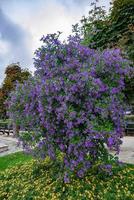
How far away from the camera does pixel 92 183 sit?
29.5 ft

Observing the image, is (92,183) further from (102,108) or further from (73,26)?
(73,26)

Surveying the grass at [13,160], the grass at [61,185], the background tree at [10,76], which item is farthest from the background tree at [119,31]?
the background tree at [10,76]

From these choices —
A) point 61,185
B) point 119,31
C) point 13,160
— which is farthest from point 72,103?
point 119,31

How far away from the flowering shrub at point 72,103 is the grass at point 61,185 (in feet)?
1.15

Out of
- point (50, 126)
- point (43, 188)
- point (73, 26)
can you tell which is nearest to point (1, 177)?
point (43, 188)

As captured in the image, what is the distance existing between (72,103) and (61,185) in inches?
78.8

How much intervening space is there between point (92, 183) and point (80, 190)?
448 mm

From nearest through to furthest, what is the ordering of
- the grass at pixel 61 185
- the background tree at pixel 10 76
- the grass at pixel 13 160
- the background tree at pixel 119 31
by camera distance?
the grass at pixel 61 185 → the grass at pixel 13 160 → the background tree at pixel 119 31 → the background tree at pixel 10 76

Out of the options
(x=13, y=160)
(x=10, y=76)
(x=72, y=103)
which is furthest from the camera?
(x=10, y=76)

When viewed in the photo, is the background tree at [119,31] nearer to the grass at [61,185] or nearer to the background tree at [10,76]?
the grass at [61,185]

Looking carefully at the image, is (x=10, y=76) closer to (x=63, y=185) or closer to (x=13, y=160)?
(x=13, y=160)

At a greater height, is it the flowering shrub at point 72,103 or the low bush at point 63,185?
the flowering shrub at point 72,103

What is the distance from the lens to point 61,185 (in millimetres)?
9156

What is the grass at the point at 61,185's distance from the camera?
8480 millimetres
